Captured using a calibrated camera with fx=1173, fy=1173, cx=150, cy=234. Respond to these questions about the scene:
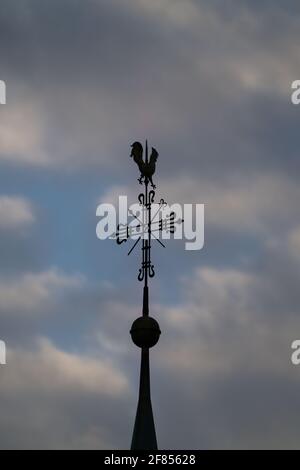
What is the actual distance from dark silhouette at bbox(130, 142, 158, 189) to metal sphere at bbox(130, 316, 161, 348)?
16.5 ft

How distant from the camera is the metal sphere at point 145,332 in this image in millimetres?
40594

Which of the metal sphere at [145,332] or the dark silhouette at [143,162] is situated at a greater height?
the dark silhouette at [143,162]

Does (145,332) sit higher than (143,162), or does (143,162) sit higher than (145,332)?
(143,162)

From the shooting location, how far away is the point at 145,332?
133 ft

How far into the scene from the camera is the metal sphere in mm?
40594

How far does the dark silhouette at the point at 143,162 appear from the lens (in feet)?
140

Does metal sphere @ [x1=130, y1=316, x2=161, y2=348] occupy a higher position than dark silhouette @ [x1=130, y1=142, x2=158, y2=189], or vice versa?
dark silhouette @ [x1=130, y1=142, x2=158, y2=189]

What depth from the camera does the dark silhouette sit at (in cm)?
4259

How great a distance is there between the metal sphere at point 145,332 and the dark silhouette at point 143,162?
16.5 ft

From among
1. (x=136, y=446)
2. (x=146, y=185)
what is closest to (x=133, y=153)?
(x=146, y=185)

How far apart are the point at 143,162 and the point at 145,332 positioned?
6.44 meters
